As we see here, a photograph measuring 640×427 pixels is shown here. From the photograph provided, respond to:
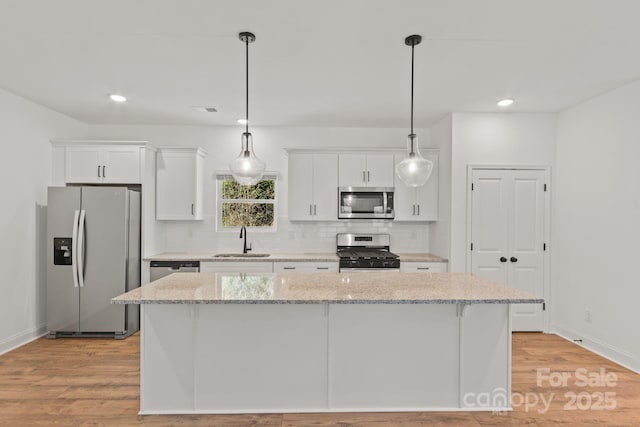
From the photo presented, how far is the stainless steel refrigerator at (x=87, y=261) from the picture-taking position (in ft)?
14.6

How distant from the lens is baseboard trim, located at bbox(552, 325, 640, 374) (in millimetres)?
3609

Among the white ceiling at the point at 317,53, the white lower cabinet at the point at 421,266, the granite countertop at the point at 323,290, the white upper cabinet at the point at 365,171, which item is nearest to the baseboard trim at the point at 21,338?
the granite countertop at the point at 323,290

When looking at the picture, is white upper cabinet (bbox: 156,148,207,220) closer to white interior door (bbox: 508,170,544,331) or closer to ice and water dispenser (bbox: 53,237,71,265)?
ice and water dispenser (bbox: 53,237,71,265)

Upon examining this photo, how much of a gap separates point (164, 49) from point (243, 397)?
2536 millimetres

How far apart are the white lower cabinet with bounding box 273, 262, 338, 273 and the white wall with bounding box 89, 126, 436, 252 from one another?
2.12 ft

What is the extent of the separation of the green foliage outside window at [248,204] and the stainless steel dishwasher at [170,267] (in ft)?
2.88

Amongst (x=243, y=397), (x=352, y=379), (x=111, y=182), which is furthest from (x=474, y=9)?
(x=111, y=182)

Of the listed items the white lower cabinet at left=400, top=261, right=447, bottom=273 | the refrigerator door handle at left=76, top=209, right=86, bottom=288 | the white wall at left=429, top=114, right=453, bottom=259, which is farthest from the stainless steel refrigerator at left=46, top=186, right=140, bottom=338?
the white wall at left=429, top=114, right=453, bottom=259

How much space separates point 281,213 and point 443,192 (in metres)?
2.14

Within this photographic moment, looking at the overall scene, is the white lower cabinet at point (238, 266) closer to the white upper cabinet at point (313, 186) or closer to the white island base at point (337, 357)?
the white upper cabinet at point (313, 186)

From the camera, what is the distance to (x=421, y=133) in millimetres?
5516

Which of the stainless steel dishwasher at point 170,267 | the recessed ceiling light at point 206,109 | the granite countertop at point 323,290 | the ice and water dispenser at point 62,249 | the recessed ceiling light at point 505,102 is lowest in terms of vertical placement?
the stainless steel dishwasher at point 170,267

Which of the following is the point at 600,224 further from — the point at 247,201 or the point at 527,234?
the point at 247,201

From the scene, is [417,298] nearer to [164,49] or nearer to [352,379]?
[352,379]
